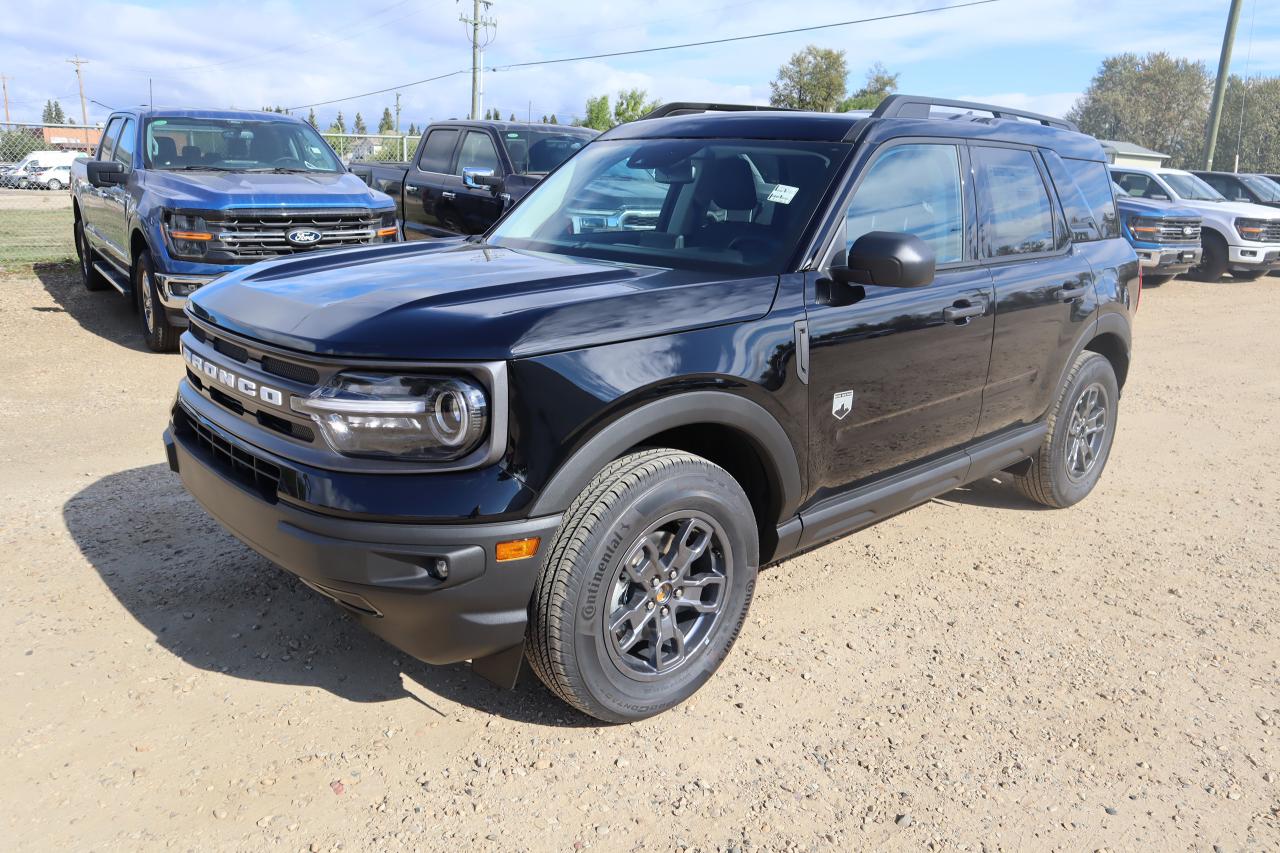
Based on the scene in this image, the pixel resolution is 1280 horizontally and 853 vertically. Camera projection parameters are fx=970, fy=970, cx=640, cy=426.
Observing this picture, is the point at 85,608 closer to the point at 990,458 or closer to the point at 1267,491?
the point at 990,458

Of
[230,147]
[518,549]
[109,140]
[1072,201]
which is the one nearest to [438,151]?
[230,147]

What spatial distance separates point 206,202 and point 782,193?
5507 mm

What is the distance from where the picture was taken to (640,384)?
283 cm

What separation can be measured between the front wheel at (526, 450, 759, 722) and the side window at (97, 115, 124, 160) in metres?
8.56

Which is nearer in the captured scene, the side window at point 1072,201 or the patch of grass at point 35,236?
the side window at point 1072,201

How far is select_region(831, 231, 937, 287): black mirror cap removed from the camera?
3.24 m

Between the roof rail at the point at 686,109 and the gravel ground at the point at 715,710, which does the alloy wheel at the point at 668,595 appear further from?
the roof rail at the point at 686,109

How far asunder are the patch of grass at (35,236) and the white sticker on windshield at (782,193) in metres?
11.4

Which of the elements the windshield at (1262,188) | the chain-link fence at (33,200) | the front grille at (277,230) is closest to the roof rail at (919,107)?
the front grille at (277,230)

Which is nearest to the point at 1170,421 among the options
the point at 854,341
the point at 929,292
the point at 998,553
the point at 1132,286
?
the point at 1132,286

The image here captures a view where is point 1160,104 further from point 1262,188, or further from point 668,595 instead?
point 668,595

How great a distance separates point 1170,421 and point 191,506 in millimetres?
6747

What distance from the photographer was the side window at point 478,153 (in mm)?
10297

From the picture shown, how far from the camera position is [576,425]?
270 centimetres
